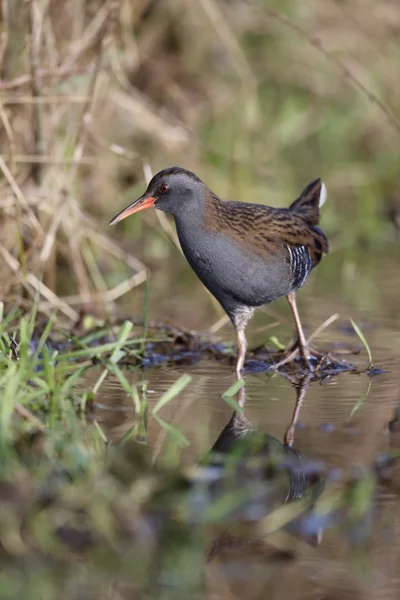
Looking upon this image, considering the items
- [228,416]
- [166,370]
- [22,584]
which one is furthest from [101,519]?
Result: [166,370]

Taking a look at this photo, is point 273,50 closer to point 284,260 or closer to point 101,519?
point 284,260

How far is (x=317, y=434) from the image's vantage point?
3596mm

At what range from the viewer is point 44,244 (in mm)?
5582

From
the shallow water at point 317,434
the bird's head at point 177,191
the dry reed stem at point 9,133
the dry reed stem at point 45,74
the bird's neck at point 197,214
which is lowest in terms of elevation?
the shallow water at point 317,434

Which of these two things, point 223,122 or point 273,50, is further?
point 273,50

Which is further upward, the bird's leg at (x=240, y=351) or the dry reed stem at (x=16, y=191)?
the dry reed stem at (x=16, y=191)

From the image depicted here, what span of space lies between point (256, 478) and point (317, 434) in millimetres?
542

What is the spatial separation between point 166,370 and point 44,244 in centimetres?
121

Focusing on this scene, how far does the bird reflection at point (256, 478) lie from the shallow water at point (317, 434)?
3cm

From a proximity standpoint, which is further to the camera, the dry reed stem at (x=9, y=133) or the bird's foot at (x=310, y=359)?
the dry reed stem at (x=9, y=133)

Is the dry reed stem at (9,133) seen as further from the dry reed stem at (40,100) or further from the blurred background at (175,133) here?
the dry reed stem at (40,100)

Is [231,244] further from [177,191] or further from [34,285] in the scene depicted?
[34,285]

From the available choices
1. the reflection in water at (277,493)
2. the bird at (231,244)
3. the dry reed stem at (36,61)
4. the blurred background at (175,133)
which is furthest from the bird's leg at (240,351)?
the dry reed stem at (36,61)

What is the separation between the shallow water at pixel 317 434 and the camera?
2473mm
